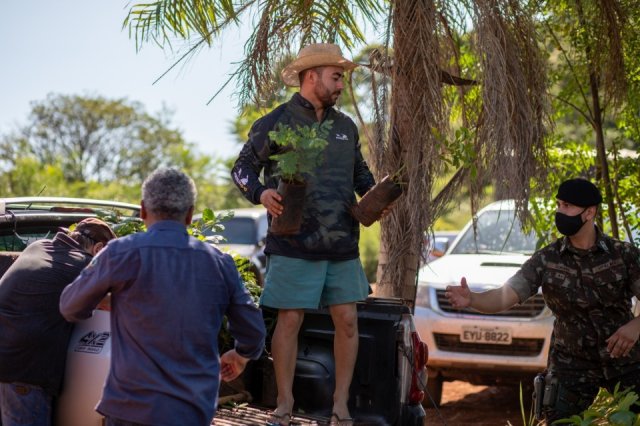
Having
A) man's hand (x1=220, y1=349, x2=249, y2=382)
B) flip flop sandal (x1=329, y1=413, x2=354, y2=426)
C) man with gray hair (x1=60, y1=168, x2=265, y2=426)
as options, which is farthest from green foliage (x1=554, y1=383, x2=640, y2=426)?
man with gray hair (x1=60, y1=168, x2=265, y2=426)

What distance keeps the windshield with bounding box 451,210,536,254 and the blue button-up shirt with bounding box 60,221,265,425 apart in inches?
244

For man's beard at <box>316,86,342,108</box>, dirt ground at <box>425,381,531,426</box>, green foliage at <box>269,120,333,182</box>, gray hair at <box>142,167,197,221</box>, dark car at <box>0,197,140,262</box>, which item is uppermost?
man's beard at <box>316,86,342,108</box>

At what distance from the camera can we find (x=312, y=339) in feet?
18.0

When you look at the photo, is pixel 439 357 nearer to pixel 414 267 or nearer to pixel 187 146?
pixel 414 267

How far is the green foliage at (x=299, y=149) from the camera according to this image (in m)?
4.88

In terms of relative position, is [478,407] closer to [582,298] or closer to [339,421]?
[582,298]

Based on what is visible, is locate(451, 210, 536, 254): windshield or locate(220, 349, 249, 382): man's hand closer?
locate(220, 349, 249, 382): man's hand

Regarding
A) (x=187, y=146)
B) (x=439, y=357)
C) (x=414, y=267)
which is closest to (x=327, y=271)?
(x=414, y=267)

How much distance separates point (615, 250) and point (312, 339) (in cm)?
167

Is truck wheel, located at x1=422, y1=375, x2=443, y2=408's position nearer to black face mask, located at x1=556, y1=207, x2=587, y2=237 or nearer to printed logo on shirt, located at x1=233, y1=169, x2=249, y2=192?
black face mask, located at x1=556, y1=207, x2=587, y2=237

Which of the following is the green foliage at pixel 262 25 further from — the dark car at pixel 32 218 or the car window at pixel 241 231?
the car window at pixel 241 231

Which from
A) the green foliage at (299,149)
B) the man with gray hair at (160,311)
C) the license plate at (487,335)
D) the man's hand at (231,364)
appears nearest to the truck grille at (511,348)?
the license plate at (487,335)

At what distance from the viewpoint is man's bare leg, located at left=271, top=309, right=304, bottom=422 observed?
5027 mm

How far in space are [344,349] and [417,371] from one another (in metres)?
0.44
